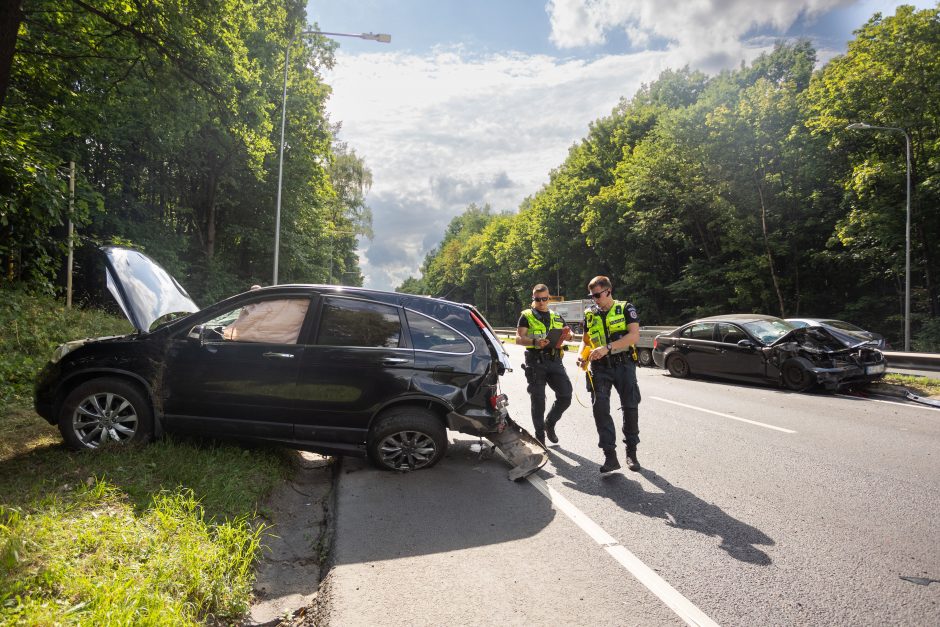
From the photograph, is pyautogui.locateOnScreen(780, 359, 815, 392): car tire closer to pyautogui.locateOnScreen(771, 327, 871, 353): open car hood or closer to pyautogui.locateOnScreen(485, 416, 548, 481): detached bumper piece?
pyautogui.locateOnScreen(771, 327, 871, 353): open car hood

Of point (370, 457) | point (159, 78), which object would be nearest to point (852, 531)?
point (370, 457)

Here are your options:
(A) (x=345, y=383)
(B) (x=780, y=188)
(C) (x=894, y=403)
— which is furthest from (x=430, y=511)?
(B) (x=780, y=188)

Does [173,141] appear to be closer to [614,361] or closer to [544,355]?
[544,355]

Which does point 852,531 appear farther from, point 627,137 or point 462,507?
point 627,137

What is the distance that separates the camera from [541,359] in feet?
21.1

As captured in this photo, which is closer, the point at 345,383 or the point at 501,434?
the point at 345,383

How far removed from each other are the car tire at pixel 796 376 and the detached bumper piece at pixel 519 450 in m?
7.68

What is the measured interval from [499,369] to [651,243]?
35899 millimetres

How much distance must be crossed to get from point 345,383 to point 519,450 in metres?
1.87

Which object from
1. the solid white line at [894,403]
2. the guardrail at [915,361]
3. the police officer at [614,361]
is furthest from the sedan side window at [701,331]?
the police officer at [614,361]

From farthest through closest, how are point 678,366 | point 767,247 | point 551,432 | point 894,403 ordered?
point 767,247, point 678,366, point 894,403, point 551,432

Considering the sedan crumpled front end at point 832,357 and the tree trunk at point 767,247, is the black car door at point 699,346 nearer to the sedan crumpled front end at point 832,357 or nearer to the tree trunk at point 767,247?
the sedan crumpled front end at point 832,357

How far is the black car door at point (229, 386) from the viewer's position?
505 centimetres

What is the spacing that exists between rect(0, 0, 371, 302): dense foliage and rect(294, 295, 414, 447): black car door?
419cm
